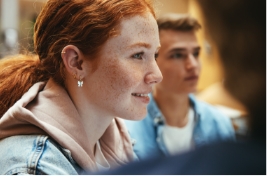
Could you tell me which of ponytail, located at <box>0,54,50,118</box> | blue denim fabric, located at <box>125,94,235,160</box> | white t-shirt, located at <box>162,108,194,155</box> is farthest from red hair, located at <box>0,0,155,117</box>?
white t-shirt, located at <box>162,108,194,155</box>

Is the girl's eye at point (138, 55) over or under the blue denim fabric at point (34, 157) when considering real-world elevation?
over

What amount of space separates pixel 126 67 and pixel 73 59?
0.39 feet

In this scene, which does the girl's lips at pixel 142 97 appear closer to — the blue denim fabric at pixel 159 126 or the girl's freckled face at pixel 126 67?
the girl's freckled face at pixel 126 67

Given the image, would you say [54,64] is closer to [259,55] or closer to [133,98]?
[133,98]

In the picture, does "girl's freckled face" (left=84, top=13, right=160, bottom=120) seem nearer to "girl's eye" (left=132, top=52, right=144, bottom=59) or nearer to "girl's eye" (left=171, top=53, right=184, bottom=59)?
"girl's eye" (left=132, top=52, right=144, bottom=59)

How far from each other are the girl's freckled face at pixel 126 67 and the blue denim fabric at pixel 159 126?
0.98ft

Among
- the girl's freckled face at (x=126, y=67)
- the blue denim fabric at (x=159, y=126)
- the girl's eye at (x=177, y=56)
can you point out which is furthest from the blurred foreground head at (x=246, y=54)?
the girl's eye at (x=177, y=56)

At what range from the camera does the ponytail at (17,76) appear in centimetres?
95

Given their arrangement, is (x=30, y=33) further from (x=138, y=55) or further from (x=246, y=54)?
(x=246, y=54)

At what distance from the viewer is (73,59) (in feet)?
2.93

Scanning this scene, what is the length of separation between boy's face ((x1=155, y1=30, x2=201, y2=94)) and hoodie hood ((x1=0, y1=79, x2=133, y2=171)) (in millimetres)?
456

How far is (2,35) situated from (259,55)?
1888 mm

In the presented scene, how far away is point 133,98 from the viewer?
2.96 ft

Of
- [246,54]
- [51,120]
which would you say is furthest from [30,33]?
[246,54]
